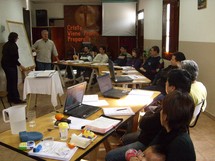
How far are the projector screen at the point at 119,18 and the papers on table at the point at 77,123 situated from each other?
7530 mm

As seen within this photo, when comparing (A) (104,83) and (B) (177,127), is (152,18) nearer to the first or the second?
(A) (104,83)

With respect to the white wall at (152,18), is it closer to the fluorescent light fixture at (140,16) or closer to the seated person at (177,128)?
the fluorescent light fixture at (140,16)

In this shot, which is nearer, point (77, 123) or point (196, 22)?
point (77, 123)

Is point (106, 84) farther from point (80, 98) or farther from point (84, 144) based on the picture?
point (84, 144)

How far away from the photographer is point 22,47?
6.70 metres

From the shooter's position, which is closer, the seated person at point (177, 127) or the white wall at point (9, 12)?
the seated person at point (177, 127)

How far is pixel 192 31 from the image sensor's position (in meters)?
4.88

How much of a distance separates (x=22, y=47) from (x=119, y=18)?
3928mm

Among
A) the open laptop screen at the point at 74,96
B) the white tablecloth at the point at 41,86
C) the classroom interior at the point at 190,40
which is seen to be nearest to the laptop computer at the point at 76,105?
the open laptop screen at the point at 74,96

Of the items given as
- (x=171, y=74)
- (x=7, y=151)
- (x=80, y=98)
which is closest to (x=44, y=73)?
(x=7, y=151)

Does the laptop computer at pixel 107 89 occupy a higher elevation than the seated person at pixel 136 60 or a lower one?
lower

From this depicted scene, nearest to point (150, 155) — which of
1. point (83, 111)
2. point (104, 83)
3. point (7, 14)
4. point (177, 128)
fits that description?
point (177, 128)

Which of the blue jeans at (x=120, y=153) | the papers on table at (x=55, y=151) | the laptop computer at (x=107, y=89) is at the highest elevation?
the laptop computer at (x=107, y=89)

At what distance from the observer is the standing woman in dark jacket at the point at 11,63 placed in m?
4.95
